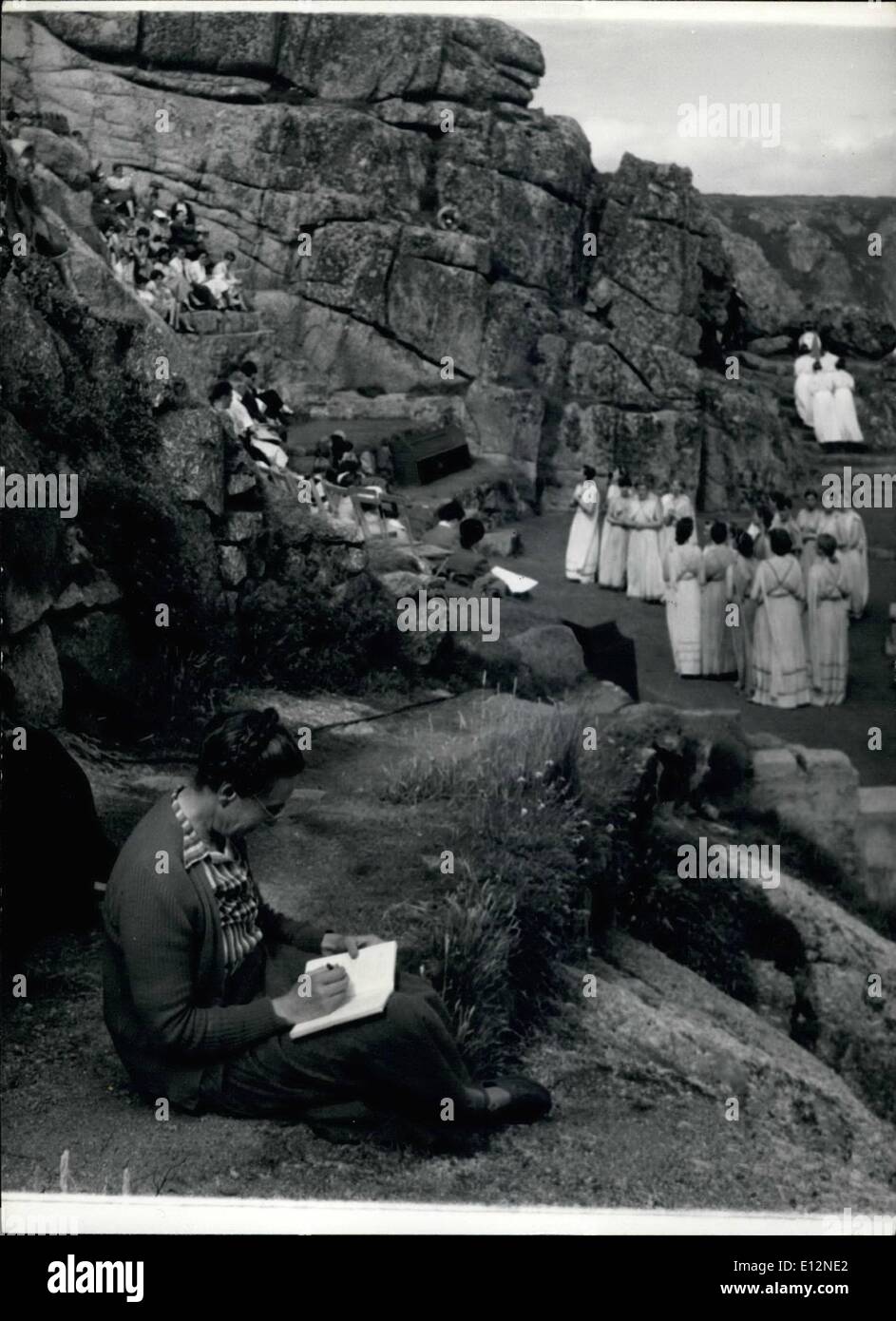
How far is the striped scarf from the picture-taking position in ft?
17.6

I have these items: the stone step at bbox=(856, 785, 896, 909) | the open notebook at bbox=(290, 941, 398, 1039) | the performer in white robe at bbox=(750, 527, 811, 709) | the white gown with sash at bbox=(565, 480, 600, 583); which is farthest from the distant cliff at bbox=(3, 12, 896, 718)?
the open notebook at bbox=(290, 941, 398, 1039)

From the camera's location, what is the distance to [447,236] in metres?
6.88

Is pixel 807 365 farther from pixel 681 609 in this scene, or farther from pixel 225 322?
pixel 225 322

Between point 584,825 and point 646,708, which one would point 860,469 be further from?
point 584,825

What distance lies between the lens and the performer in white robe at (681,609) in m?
6.52

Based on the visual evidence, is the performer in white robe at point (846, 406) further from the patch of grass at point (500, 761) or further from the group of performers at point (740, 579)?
the patch of grass at point (500, 761)

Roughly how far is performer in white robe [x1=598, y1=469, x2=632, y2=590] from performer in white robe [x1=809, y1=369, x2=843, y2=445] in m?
0.81

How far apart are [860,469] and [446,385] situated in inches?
70.4

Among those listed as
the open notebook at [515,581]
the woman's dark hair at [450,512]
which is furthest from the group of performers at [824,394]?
the woman's dark hair at [450,512]

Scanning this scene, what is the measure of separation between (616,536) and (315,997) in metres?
2.16

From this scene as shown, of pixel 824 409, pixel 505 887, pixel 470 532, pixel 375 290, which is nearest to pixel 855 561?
pixel 824 409

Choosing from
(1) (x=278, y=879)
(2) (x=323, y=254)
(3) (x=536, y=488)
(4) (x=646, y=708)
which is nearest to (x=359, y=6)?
(2) (x=323, y=254)

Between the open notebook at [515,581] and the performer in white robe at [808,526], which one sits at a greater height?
the performer in white robe at [808,526]

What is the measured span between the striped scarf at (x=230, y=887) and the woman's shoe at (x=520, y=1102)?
106 cm
